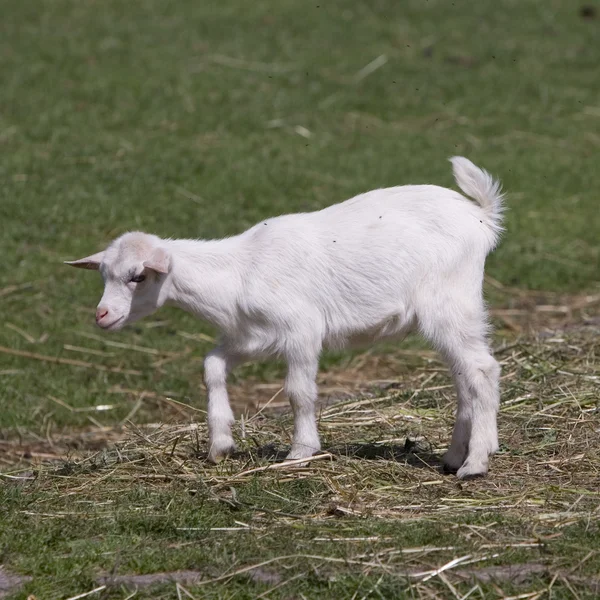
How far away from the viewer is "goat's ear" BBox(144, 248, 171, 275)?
19.8 ft

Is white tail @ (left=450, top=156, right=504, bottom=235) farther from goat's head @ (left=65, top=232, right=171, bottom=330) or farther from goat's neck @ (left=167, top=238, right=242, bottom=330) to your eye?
goat's head @ (left=65, top=232, right=171, bottom=330)

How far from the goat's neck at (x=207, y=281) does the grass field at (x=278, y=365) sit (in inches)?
30.8

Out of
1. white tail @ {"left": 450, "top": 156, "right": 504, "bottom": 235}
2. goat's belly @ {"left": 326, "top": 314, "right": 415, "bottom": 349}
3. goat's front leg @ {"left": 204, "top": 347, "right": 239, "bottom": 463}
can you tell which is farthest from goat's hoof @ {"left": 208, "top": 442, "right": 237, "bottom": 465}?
white tail @ {"left": 450, "top": 156, "right": 504, "bottom": 235}

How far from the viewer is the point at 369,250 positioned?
6199 mm

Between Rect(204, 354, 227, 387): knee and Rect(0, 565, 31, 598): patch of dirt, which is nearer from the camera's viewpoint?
Rect(0, 565, 31, 598): patch of dirt

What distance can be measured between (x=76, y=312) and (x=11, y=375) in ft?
3.33

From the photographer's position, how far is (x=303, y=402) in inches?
242

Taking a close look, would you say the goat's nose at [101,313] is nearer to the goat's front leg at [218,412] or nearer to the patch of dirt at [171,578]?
the goat's front leg at [218,412]

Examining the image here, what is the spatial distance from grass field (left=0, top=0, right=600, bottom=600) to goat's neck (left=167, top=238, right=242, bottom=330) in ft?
2.57

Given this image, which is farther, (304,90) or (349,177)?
(304,90)

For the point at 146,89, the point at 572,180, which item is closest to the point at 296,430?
A: the point at 572,180

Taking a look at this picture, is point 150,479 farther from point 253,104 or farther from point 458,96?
point 458,96

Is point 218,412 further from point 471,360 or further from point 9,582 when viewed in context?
point 9,582

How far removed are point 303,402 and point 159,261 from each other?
1005 mm
